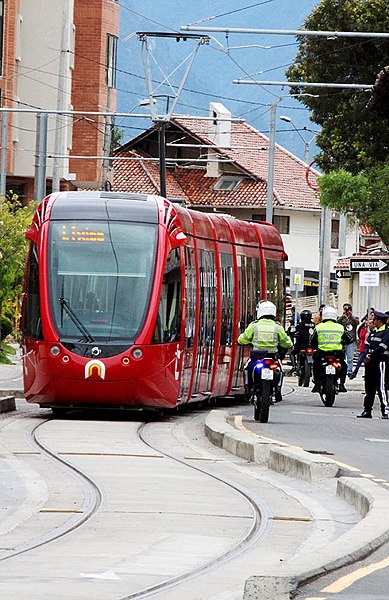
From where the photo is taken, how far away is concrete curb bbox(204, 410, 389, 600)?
8375mm

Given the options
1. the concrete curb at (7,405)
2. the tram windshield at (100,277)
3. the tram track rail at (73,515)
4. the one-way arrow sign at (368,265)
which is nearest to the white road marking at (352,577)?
the tram track rail at (73,515)

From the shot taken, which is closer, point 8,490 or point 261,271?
point 8,490

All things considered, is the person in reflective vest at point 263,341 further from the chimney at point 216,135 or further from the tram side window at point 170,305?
the chimney at point 216,135

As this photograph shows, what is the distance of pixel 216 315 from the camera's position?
26.0 meters

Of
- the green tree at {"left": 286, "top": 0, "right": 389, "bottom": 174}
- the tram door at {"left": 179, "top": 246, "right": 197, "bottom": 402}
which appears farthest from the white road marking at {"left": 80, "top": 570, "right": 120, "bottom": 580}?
the green tree at {"left": 286, "top": 0, "right": 389, "bottom": 174}

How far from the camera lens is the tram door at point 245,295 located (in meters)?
27.8

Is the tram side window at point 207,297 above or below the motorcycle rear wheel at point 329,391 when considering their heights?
above

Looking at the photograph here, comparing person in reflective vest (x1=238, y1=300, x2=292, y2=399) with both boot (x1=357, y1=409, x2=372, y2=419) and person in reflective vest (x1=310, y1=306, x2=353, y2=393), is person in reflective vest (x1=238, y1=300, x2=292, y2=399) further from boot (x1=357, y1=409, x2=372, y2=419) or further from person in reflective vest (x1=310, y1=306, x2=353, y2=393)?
person in reflective vest (x1=310, y1=306, x2=353, y2=393)

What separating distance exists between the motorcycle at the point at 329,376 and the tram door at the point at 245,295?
1402 millimetres

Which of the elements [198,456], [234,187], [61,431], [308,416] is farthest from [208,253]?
[234,187]

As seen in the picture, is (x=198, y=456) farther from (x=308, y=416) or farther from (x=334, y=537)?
(x=308, y=416)

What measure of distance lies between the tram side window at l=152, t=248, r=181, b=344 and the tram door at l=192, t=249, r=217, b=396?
1.92 meters

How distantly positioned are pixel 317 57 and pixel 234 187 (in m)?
52.6

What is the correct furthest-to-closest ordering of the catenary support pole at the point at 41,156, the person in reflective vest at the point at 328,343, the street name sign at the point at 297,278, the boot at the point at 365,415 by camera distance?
the street name sign at the point at 297,278
the catenary support pole at the point at 41,156
the person in reflective vest at the point at 328,343
the boot at the point at 365,415
